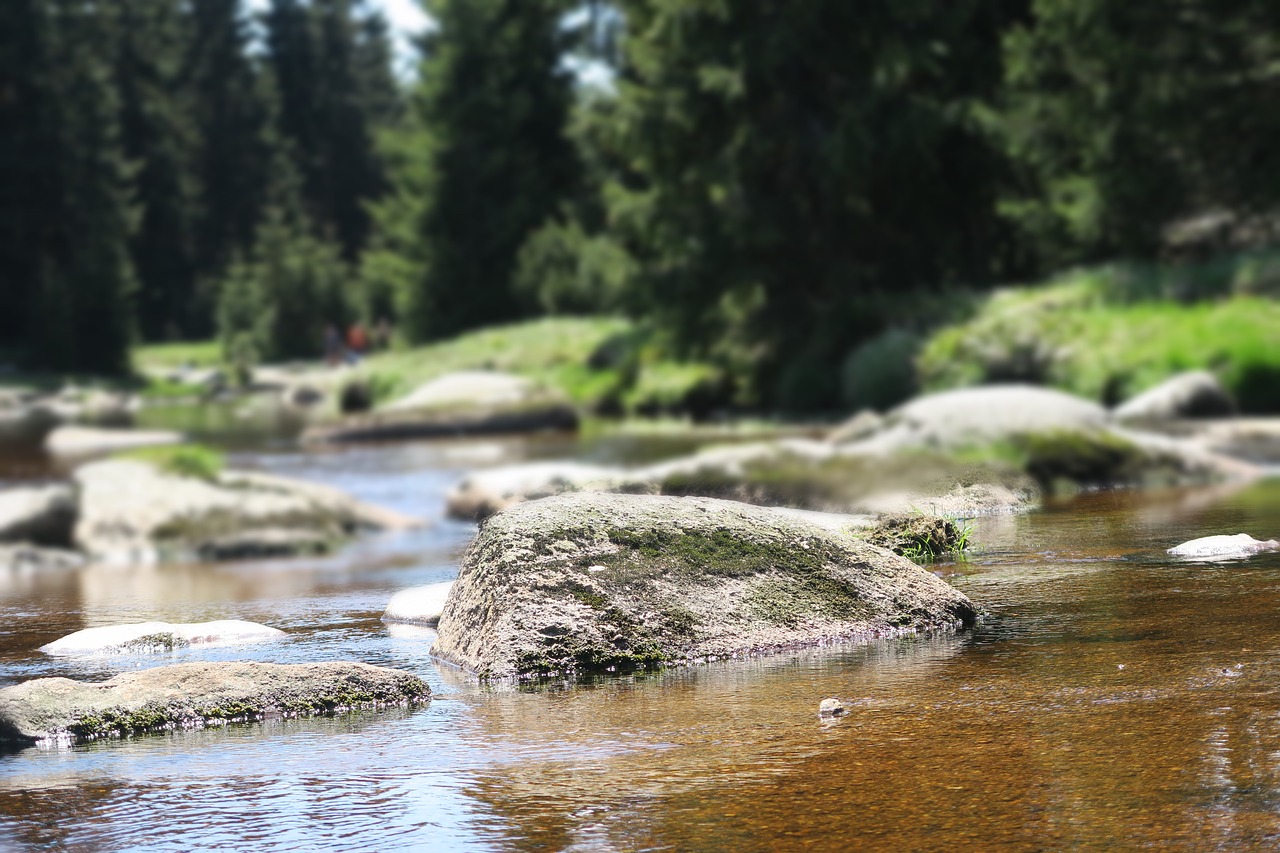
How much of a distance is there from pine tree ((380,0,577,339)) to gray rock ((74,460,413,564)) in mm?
29401

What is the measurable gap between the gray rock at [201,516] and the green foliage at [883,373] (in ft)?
33.7

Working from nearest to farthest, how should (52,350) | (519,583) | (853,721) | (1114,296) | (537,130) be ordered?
(853,721) → (519,583) → (1114,296) → (537,130) → (52,350)

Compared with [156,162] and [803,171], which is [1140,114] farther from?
[156,162]

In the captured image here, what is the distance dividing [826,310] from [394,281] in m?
23.0

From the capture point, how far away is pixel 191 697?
4.54 m

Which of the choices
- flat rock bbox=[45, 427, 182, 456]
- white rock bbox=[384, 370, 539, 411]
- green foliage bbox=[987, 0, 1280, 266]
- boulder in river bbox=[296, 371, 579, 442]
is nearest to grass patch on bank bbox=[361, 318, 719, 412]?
white rock bbox=[384, 370, 539, 411]

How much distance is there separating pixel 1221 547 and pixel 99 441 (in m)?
21.0

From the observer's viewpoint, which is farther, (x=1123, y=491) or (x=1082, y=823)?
(x=1123, y=491)

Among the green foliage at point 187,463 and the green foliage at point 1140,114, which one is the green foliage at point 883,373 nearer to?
the green foliage at point 1140,114

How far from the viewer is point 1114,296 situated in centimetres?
1922

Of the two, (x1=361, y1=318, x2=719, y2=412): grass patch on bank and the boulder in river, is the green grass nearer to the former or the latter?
(x1=361, y1=318, x2=719, y2=412): grass patch on bank

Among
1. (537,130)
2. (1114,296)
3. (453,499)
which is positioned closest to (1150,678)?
(453,499)

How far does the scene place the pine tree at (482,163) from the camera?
1575 inches

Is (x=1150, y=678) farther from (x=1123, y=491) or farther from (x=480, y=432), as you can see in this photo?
(x=480, y=432)
